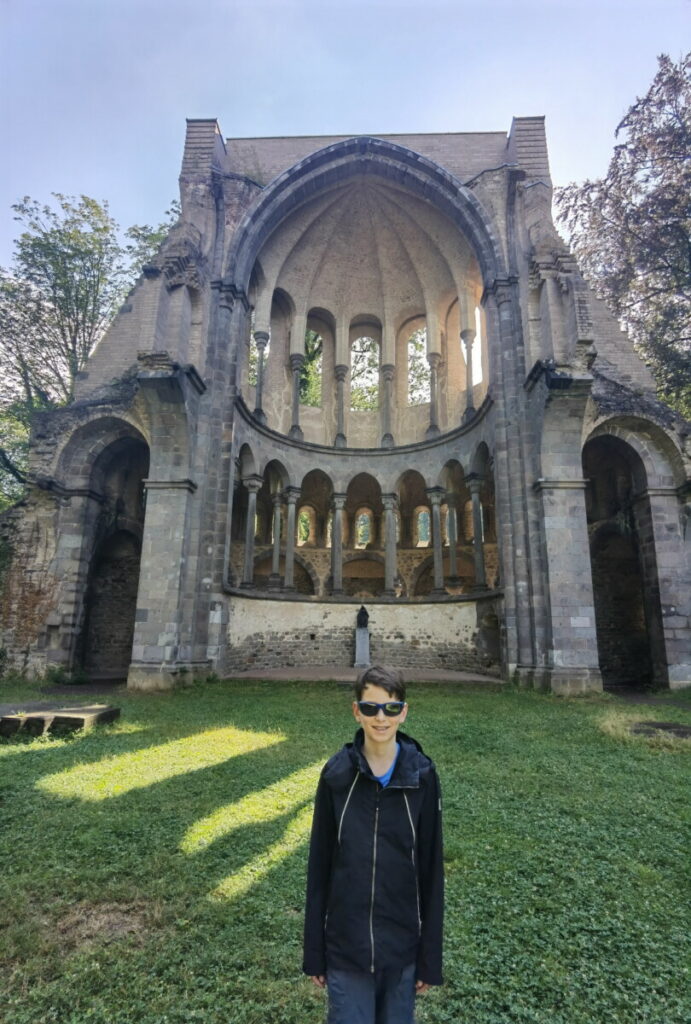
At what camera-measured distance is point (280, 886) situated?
9.67 feet

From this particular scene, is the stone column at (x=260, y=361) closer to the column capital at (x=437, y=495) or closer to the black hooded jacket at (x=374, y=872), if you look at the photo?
the column capital at (x=437, y=495)

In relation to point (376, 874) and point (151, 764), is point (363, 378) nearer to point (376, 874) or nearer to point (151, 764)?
point (151, 764)

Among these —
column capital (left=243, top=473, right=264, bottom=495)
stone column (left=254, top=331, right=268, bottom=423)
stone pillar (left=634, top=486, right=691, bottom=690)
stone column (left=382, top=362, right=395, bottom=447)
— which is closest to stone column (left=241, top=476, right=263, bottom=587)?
column capital (left=243, top=473, right=264, bottom=495)

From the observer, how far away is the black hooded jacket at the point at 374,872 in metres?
1.57

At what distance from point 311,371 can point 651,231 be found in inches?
514

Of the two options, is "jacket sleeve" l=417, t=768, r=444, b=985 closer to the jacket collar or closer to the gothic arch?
the jacket collar

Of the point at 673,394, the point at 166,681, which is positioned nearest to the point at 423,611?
the point at 166,681

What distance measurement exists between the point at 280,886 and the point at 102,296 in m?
22.0

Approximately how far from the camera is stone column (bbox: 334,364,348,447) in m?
17.1

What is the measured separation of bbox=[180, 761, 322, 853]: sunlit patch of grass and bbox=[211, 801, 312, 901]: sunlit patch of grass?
24 centimetres

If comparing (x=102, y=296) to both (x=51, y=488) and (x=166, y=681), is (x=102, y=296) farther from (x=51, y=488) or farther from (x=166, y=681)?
(x=166, y=681)

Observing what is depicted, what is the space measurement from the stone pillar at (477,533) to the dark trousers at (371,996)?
41.7ft

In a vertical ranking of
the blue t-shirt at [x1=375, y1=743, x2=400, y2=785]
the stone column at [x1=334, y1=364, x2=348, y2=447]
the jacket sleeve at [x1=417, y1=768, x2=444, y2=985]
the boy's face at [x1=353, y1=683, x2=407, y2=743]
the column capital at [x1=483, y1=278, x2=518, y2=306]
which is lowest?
the jacket sleeve at [x1=417, y1=768, x2=444, y2=985]

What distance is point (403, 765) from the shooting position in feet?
5.61
